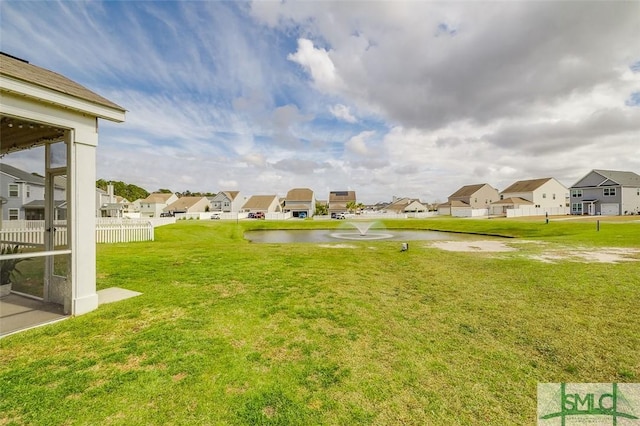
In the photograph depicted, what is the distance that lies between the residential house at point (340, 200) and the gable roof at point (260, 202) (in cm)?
1862

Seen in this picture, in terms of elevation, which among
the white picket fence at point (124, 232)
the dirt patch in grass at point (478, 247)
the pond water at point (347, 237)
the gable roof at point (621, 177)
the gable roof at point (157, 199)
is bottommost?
the pond water at point (347, 237)

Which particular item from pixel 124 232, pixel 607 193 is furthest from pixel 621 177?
pixel 124 232

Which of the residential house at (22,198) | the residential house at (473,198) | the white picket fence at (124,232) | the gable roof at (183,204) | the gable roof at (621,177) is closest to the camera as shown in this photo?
the white picket fence at (124,232)

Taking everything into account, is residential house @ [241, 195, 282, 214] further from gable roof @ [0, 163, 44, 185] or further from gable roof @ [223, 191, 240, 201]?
gable roof @ [0, 163, 44, 185]

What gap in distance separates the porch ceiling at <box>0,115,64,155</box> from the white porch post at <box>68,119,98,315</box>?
2.02 ft

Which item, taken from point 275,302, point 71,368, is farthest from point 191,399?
point 275,302

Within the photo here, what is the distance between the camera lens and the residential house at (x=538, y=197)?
7150cm

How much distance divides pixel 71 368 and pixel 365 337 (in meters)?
4.20

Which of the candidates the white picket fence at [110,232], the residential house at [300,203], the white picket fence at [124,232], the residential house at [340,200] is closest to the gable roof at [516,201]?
the residential house at [340,200]

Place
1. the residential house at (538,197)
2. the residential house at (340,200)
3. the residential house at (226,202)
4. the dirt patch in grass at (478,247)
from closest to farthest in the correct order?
the dirt patch in grass at (478,247)
the residential house at (538,197)
the residential house at (226,202)
the residential house at (340,200)

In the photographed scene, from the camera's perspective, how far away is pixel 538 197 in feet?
240

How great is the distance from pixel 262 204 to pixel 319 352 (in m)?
78.2

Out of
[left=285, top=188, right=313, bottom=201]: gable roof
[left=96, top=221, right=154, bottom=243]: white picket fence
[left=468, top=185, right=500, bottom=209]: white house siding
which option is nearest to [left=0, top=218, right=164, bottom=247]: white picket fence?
[left=96, top=221, right=154, bottom=243]: white picket fence

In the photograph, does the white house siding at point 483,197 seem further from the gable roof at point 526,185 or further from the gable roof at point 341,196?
the gable roof at point 341,196
